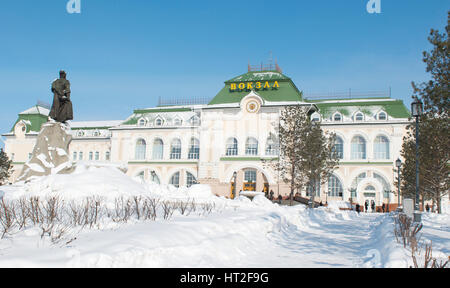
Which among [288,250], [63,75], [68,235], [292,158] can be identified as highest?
[63,75]

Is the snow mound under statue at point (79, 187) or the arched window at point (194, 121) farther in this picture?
the arched window at point (194, 121)

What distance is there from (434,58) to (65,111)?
1643 cm

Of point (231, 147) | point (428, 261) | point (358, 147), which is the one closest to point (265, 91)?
point (231, 147)

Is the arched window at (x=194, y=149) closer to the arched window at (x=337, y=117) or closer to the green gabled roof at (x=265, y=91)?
the green gabled roof at (x=265, y=91)

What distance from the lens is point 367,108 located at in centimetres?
5206

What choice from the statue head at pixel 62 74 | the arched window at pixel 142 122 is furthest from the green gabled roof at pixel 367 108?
the statue head at pixel 62 74

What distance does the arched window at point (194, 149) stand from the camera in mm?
56719

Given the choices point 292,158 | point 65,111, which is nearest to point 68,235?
point 65,111

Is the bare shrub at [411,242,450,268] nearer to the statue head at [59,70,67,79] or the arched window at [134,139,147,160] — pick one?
the statue head at [59,70,67,79]

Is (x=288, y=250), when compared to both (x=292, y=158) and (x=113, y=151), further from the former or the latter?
(x=113, y=151)

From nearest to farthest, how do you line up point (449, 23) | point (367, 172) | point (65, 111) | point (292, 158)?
point (449, 23)
point (65, 111)
point (292, 158)
point (367, 172)

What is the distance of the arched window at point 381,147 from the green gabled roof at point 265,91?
1101cm
